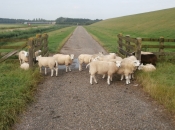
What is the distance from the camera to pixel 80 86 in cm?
763

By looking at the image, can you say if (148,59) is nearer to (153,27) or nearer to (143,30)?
(143,30)

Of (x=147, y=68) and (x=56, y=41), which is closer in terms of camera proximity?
(x=147, y=68)

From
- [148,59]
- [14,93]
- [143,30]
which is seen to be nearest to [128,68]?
[148,59]

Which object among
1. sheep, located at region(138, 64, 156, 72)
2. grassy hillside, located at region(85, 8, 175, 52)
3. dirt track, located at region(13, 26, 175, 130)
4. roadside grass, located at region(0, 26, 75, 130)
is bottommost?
dirt track, located at region(13, 26, 175, 130)

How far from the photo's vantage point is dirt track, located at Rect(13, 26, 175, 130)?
475 cm

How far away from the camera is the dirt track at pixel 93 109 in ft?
15.6

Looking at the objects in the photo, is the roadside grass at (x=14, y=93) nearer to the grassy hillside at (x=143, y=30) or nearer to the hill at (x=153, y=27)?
the grassy hillside at (x=143, y=30)

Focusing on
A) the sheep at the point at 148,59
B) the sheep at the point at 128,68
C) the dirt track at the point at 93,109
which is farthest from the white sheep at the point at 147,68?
the dirt track at the point at 93,109

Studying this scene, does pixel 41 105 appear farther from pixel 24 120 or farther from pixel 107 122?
pixel 107 122

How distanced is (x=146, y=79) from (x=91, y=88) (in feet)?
7.24

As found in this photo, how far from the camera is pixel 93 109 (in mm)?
5574

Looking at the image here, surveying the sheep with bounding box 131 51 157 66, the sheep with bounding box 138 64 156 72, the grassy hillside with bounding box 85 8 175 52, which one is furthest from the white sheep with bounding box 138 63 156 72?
the grassy hillside with bounding box 85 8 175 52

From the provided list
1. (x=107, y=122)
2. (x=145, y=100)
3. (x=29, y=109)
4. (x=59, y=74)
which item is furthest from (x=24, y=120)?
(x=59, y=74)

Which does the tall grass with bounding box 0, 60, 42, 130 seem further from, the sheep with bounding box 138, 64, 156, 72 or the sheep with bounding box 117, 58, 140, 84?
the sheep with bounding box 138, 64, 156, 72
